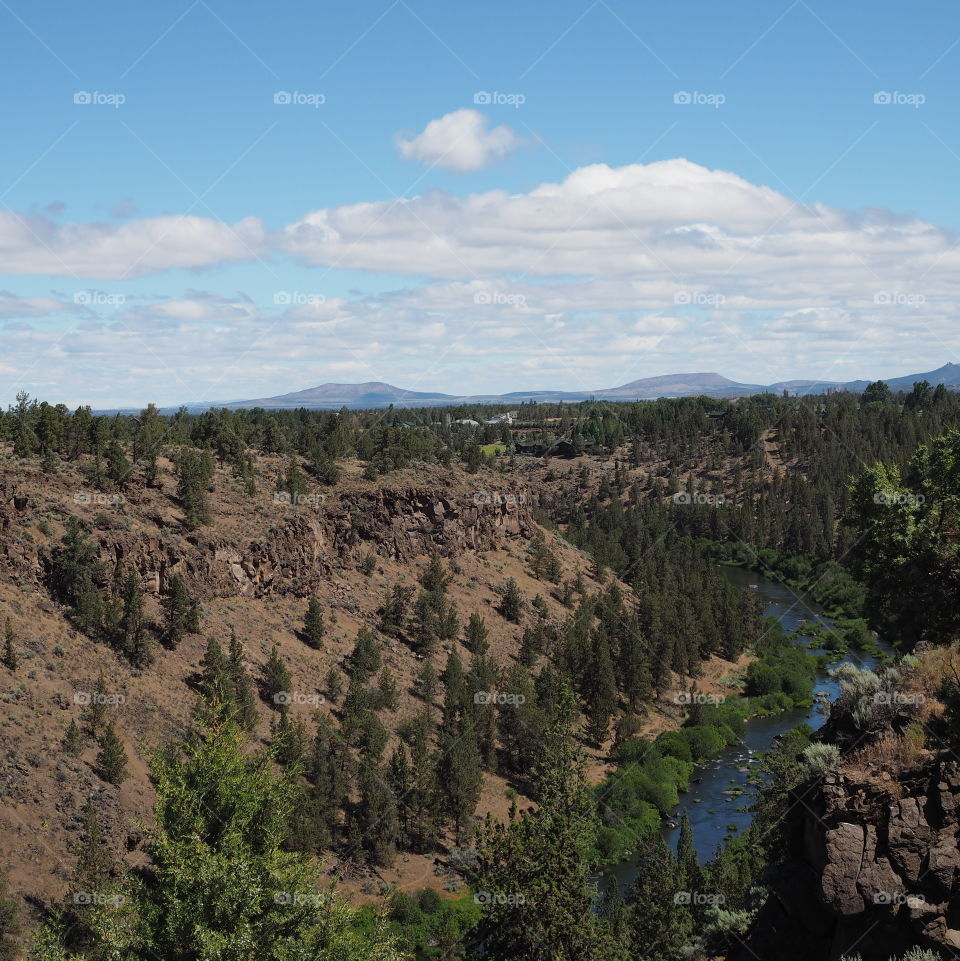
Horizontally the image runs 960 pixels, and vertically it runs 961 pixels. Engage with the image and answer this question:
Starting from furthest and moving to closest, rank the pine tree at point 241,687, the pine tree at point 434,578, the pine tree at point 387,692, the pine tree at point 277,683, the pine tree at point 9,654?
the pine tree at point 434,578
the pine tree at point 387,692
the pine tree at point 277,683
the pine tree at point 241,687
the pine tree at point 9,654

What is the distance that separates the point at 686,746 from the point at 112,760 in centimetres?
4175

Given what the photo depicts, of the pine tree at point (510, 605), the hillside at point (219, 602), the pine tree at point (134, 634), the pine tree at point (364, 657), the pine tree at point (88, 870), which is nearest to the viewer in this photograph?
the pine tree at point (88, 870)

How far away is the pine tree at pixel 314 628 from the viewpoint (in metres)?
62.7

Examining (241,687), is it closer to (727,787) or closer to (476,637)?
(476,637)

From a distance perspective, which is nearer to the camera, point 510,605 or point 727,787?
point 727,787

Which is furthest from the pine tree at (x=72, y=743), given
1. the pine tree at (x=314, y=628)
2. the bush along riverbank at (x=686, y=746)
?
the bush along riverbank at (x=686, y=746)

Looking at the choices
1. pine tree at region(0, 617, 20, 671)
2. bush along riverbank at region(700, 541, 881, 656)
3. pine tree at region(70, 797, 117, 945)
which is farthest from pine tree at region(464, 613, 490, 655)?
bush along riverbank at region(700, 541, 881, 656)

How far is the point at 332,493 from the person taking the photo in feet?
250

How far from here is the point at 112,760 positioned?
4203 cm

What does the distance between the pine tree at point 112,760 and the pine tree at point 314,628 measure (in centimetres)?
2037

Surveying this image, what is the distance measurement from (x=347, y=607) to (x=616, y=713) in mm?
23303

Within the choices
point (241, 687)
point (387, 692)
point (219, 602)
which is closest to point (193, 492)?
point (219, 602)

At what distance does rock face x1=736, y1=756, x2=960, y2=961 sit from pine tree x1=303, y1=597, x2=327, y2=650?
44.5 m

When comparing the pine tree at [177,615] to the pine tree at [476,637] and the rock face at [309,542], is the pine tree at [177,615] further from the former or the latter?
the pine tree at [476,637]
